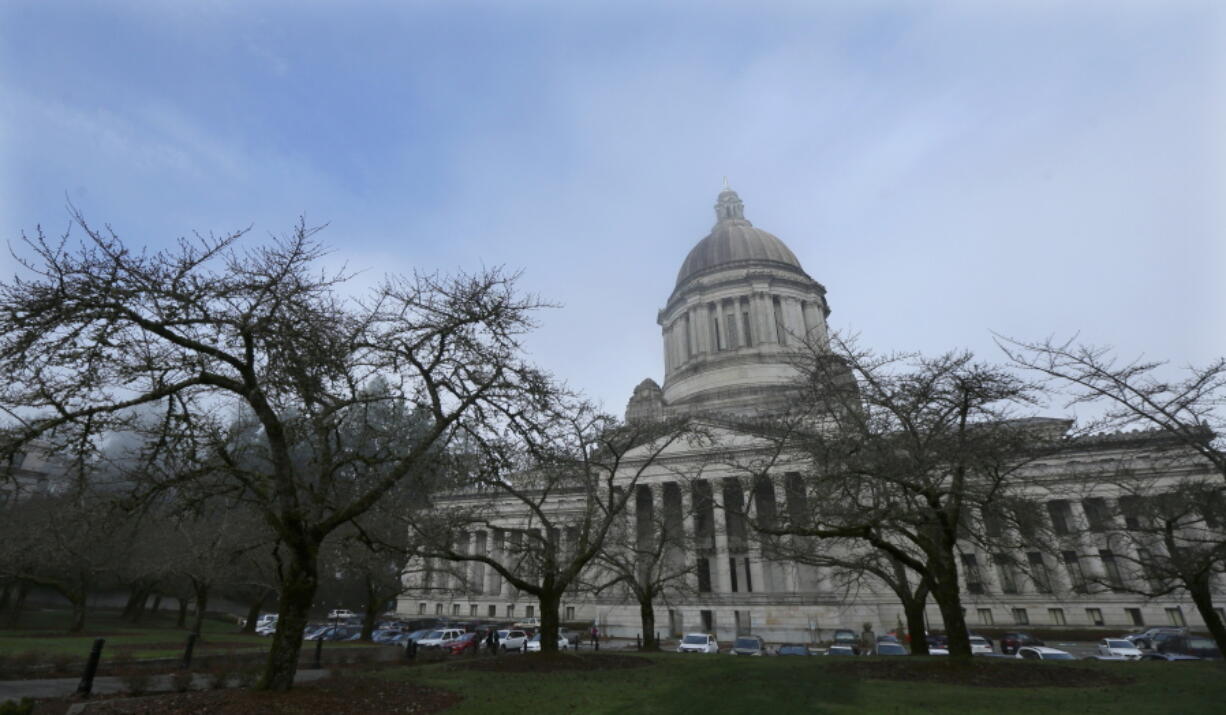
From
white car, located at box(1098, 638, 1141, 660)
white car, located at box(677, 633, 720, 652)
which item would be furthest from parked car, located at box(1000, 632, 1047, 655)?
white car, located at box(677, 633, 720, 652)

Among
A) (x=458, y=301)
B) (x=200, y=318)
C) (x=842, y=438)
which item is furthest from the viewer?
(x=842, y=438)

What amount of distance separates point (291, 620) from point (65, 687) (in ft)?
25.0

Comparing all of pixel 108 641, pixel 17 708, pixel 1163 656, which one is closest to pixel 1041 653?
pixel 1163 656

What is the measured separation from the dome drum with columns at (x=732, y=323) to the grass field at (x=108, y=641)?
41.3 metres

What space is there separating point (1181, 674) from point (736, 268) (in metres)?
59.3

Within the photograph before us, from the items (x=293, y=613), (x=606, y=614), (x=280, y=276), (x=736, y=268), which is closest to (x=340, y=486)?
Result: (x=293, y=613)

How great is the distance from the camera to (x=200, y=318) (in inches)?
407

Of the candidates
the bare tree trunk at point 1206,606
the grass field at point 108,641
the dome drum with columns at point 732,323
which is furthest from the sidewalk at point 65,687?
the dome drum with columns at point 732,323

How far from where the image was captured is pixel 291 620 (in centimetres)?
1168

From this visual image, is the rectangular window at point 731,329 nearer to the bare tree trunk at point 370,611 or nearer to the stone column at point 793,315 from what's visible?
the stone column at point 793,315

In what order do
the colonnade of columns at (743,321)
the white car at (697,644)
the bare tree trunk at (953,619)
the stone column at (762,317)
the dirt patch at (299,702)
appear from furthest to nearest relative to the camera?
the colonnade of columns at (743,321)
the stone column at (762,317)
the white car at (697,644)
the bare tree trunk at (953,619)
the dirt patch at (299,702)

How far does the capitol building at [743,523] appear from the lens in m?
34.6

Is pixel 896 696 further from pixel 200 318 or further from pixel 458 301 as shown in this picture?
pixel 200 318

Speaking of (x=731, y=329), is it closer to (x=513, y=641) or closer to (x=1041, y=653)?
(x=513, y=641)
